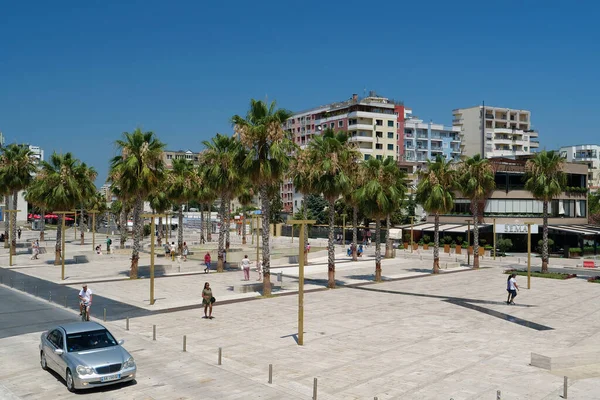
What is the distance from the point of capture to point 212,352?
2078cm

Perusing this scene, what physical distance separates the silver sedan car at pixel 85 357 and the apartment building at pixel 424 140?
120994 mm

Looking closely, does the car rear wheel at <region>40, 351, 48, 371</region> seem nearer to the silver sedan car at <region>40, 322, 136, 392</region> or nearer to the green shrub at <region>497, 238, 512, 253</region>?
the silver sedan car at <region>40, 322, 136, 392</region>

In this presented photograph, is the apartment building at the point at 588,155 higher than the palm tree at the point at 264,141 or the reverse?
higher

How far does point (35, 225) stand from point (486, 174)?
91.6 m

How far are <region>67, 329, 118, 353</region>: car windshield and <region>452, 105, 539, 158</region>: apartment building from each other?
126344 mm

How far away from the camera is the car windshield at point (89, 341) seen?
16.9 meters

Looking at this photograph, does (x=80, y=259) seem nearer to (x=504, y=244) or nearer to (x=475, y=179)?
(x=475, y=179)

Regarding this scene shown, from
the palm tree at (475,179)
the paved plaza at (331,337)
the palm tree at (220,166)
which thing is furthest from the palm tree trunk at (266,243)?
the palm tree at (475,179)

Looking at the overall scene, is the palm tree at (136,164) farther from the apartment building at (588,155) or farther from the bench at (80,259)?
the apartment building at (588,155)

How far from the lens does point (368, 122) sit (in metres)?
124

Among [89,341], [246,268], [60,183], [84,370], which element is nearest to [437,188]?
[246,268]

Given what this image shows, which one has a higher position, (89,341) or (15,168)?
(15,168)

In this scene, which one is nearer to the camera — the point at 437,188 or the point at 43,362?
the point at 43,362

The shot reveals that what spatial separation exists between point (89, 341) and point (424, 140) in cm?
12575
